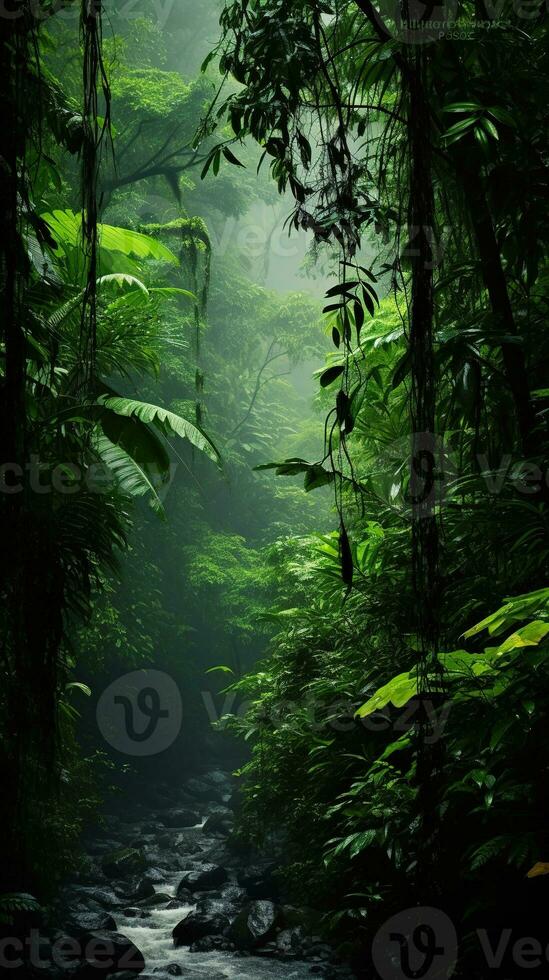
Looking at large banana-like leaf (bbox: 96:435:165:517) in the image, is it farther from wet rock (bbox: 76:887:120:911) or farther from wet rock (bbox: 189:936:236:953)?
wet rock (bbox: 76:887:120:911)

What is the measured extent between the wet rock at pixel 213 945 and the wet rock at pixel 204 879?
1.49 metres

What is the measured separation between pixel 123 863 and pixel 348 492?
518 centimetres

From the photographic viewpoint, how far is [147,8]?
52.0ft

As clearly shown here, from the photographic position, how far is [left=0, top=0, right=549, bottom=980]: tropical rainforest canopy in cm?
120

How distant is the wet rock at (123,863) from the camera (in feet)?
25.1

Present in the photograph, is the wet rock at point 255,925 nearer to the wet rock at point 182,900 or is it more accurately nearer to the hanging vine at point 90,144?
the wet rock at point 182,900

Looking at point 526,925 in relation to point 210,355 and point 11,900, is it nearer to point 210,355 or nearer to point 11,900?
point 11,900

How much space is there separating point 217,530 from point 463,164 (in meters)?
13.7

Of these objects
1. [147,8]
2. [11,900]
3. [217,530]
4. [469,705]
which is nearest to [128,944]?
[11,900]

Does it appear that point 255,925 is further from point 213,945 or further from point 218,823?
point 218,823

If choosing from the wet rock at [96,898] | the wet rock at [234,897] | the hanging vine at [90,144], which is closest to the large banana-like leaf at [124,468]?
the hanging vine at [90,144]

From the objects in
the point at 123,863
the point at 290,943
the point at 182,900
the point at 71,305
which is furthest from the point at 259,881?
the point at 71,305

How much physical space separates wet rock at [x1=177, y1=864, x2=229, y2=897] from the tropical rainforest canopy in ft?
0.09

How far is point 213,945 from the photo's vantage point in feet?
18.2
